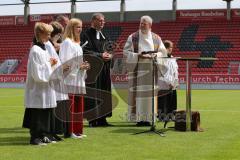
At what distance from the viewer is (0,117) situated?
12.3 metres

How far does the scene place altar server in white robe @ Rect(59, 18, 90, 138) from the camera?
836cm

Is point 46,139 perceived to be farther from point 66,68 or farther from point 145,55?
point 145,55

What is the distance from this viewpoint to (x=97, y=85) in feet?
35.5

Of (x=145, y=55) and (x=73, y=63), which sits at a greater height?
(x=145, y=55)

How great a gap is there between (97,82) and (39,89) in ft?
10.6

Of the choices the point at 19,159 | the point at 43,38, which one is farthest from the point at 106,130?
the point at 19,159

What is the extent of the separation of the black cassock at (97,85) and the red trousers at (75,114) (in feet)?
5.60

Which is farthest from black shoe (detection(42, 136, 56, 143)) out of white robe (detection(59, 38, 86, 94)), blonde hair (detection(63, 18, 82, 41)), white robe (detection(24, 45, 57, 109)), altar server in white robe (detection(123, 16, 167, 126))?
altar server in white robe (detection(123, 16, 167, 126))

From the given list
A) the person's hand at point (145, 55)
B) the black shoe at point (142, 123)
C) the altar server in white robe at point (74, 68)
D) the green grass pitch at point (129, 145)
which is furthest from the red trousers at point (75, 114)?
the black shoe at point (142, 123)

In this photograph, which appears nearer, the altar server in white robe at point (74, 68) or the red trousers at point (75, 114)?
the altar server in white robe at point (74, 68)

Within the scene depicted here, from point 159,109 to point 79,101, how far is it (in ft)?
11.5

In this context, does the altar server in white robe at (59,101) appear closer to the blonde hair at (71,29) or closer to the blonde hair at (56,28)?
the blonde hair at (56,28)

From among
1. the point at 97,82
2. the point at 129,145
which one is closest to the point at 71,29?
the point at 129,145

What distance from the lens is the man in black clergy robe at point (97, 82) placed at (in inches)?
415
